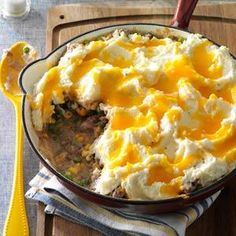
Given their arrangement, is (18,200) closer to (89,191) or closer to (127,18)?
(89,191)

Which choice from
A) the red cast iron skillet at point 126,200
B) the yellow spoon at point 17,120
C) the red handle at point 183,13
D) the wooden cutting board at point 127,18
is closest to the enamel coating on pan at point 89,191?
the red cast iron skillet at point 126,200

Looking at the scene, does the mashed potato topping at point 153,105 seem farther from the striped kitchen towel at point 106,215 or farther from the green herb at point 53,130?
the striped kitchen towel at point 106,215

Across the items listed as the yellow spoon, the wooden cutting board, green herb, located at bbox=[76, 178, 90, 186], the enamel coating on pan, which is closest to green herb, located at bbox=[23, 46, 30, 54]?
the yellow spoon

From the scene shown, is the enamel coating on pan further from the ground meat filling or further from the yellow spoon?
the yellow spoon

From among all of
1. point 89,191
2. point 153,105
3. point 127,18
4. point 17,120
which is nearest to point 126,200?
point 89,191

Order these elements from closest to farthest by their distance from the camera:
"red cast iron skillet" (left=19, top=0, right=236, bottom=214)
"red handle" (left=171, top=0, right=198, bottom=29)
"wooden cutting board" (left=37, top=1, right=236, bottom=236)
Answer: "red cast iron skillet" (left=19, top=0, right=236, bottom=214) → "red handle" (left=171, top=0, right=198, bottom=29) → "wooden cutting board" (left=37, top=1, right=236, bottom=236)
